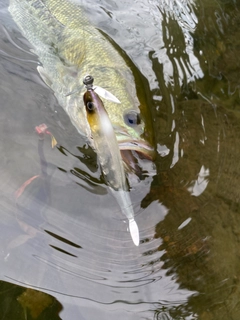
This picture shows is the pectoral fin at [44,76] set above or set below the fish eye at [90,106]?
below

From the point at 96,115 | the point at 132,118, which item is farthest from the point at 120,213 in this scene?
the point at 96,115

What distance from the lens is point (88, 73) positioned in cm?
324

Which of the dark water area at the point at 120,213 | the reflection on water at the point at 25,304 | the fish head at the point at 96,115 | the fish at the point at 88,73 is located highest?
the fish head at the point at 96,115

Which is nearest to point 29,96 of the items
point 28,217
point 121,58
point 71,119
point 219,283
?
point 71,119

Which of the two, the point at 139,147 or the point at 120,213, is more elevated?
the point at 139,147

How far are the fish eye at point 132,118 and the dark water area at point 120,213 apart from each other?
15cm

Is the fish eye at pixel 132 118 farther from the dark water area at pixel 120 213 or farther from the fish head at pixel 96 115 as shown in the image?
the fish head at pixel 96 115

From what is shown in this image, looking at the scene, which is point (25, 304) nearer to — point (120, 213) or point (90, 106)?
point (120, 213)

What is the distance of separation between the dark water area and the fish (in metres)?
0.12

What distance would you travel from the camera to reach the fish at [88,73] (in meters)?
2.49

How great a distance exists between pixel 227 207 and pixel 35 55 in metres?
2.34

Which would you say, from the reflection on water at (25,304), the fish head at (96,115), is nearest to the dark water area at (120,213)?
the reflection on water at (25,304)

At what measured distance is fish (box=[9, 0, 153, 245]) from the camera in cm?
249

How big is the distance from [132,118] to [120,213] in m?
0.69
